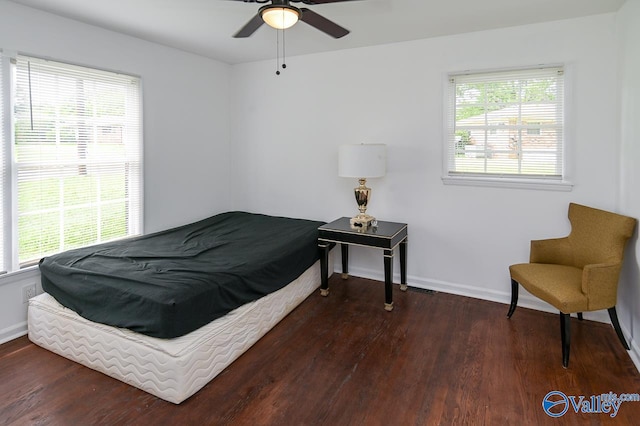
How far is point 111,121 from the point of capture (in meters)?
3.35

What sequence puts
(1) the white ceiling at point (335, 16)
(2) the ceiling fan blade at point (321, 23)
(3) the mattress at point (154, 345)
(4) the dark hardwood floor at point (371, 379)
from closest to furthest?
1. (4) the dark hardwood floor at point (371, 379)
2. (3) the mattress at point (154, 345)
3. (2) the ceiling fan blade at point (321, 23)
4. (1) the white ceiling at point (335, 16)

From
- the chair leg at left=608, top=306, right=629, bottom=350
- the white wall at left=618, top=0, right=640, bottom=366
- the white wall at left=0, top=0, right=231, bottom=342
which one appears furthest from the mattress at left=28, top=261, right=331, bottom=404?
the white wall at left=618, top=0, right=640, bottom=366

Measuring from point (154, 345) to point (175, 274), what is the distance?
492mm

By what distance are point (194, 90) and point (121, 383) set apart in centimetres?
304

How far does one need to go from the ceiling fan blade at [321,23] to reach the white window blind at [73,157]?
203 centimetres

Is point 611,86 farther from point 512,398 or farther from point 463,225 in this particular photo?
point 512,398

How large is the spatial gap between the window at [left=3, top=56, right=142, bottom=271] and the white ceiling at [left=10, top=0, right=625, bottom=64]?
18.6 inches

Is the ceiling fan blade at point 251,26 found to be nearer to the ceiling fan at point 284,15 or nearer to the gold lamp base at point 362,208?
the ceiling fan at point 284,15

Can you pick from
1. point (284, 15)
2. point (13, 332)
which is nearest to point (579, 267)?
point (284, 15)

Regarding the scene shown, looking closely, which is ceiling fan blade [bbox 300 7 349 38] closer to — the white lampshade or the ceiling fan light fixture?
the ceiling fan light fixture

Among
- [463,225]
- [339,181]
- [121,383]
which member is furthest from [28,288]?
[463,225]

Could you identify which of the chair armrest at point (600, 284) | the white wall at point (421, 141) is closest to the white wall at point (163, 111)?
the white wall at point (421, 141)

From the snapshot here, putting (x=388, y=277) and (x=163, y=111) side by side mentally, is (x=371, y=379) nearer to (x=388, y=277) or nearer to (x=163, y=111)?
(x=388, y=277)

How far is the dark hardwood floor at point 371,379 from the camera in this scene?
196 cm
